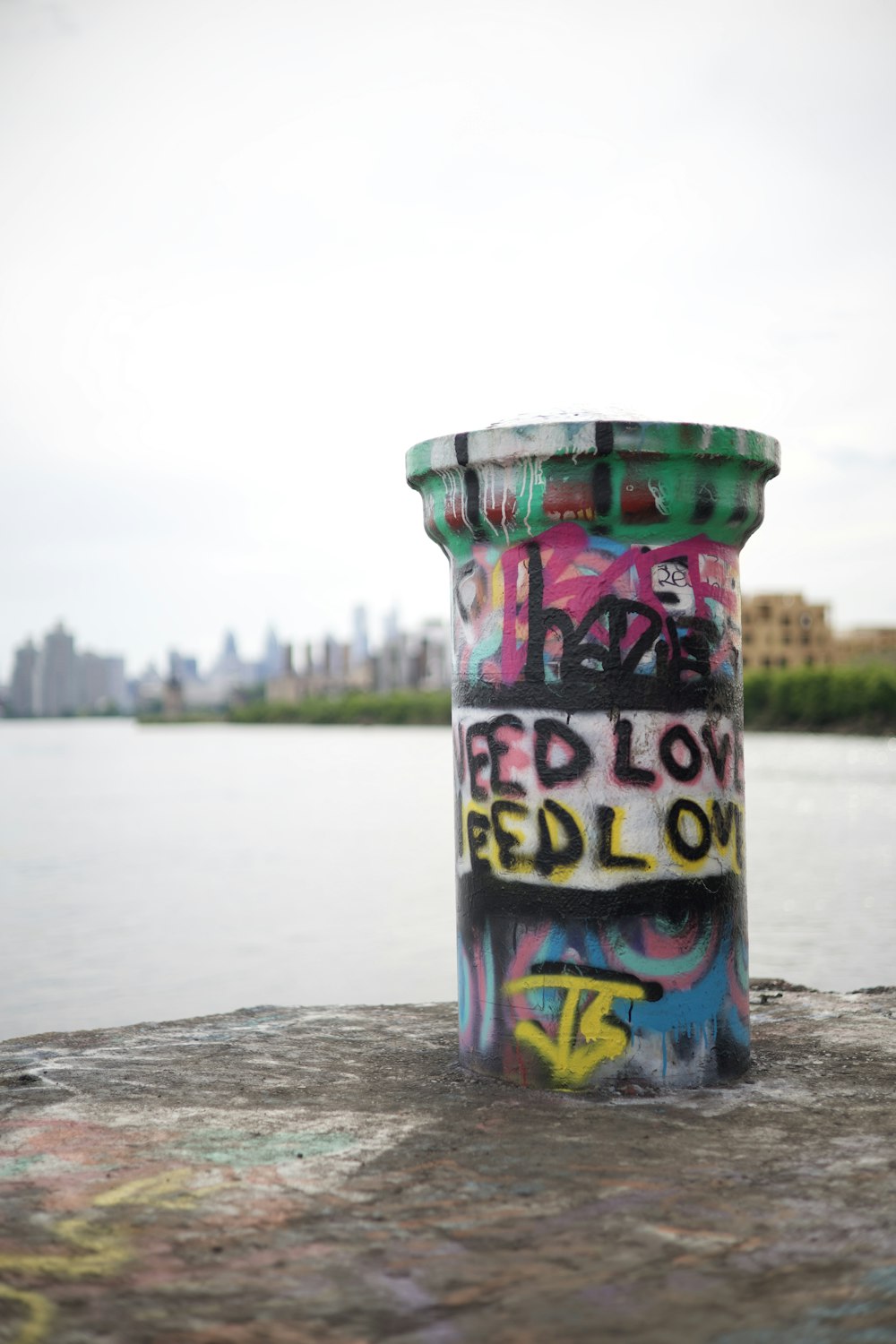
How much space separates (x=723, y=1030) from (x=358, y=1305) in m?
2.07

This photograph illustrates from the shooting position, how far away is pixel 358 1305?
9.37ft

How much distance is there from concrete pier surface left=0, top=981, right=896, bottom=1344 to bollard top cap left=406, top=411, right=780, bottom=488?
6.63ft

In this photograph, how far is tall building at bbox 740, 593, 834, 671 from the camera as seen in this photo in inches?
5002

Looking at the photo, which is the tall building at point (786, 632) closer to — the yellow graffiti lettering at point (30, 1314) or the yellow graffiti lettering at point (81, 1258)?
the yellow graffiti lettering at point (81, 1258)

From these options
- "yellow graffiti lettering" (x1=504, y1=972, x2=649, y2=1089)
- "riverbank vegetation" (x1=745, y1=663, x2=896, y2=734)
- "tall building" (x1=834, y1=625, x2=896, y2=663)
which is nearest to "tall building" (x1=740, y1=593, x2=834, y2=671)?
"tall building" (x1=834, y1=625, x2=896, y2=663)

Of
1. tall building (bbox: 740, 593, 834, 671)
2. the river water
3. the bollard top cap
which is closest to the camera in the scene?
the bollard top cap

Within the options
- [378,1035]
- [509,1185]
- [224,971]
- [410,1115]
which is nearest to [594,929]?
[410,1115]

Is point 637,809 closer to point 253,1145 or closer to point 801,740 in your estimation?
point 253,1145

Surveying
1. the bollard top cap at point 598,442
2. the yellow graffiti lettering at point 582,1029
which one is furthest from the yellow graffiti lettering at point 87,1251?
the bollard top cap at point 598,442

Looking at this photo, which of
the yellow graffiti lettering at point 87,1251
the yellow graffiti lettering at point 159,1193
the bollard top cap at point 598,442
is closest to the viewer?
the yellow graffiti lettering at point 87,1251

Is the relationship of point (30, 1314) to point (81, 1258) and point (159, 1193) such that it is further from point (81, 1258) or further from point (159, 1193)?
point (159, 1193)

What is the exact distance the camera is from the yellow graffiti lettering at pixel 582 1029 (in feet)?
14.6

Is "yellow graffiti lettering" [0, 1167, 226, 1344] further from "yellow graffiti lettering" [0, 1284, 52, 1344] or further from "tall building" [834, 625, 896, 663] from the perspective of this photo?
"tall building" [834, 625, 896, 663]

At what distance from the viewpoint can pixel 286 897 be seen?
19.7 meters
